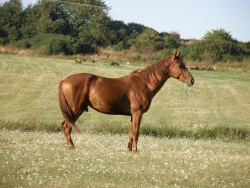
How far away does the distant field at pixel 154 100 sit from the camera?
31.6m

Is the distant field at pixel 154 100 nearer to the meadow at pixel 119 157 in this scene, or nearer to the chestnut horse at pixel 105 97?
the meadow at pixel 119 157

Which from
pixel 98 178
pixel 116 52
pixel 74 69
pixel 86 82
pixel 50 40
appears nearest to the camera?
pixel 98 178

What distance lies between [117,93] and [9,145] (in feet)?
10.2

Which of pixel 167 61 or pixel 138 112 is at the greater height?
pixel 167 61

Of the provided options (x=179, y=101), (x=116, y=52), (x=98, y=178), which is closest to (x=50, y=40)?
(x=116, y=52)

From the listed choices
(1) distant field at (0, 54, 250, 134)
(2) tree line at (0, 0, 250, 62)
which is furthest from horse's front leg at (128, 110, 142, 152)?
(2) tree line at (0, 0, 250, 62)

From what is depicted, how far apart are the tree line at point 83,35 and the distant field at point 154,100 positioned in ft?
25.3

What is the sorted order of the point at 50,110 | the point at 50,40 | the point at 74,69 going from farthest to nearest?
the point at 50,40, the point at 74,69, the point at 50,110

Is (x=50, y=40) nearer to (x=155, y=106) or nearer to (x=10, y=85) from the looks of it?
(x=10, y=85)

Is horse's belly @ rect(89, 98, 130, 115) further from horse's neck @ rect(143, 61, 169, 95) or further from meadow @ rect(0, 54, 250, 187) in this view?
meadow @ rect(0, 54, 250, 187)

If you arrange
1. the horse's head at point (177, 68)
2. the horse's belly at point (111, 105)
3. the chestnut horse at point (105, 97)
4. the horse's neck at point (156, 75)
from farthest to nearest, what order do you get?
the horse's head at point (177, 68), the horse's neck at point (156, 75), the horse's belly at point (111, 105), the chestnut horse at point (105, 97)

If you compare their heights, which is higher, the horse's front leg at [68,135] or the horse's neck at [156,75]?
the horse's neck at [156,75]

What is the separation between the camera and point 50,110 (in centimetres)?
3347

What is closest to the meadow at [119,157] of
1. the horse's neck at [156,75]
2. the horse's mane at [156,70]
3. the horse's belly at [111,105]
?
the horse's belly at [111,105]
